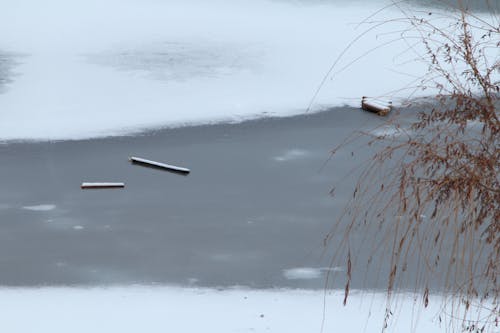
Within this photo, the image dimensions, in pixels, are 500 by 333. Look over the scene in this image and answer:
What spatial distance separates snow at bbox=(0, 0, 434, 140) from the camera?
7660 mm

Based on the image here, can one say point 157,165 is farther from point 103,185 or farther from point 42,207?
point 42,207

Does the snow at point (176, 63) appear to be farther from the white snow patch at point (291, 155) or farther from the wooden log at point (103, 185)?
the wooden log at point (103, 185)

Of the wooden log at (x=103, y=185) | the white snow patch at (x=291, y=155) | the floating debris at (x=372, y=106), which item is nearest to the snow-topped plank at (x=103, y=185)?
the wooden log at (x=103, y=185)

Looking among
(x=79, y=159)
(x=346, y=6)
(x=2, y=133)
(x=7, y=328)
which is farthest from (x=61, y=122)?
(x=346, y=6)

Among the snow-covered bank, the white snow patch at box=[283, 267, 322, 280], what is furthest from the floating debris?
the snow-covered bank

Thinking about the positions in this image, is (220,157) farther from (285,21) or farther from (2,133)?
(285,21)

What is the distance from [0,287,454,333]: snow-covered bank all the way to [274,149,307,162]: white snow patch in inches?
78.9

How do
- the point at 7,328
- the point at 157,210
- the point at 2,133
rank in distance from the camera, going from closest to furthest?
the point at 7,328
the point at 157,210
the point at 2,133

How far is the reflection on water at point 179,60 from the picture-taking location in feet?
28.9

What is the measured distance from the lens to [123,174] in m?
6.18

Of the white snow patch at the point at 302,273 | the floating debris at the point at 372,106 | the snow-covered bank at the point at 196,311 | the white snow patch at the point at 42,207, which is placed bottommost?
the snow-covered bank at the point at 196,311

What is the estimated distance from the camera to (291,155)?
6.55 metres

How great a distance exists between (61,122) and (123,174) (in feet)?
4.75

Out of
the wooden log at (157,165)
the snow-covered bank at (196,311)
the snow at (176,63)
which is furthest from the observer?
the snow at (176,63)
